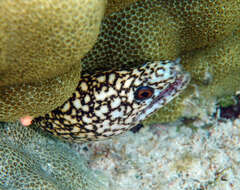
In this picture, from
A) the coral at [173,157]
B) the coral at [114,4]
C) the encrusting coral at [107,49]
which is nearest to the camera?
the encrusting coral at [107,49]

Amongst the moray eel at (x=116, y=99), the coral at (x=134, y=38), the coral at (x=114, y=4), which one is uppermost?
the coral at (x=114, y=4)

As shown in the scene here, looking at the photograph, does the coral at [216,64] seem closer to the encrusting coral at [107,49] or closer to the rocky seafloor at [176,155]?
the encrusting coral at [107,49]

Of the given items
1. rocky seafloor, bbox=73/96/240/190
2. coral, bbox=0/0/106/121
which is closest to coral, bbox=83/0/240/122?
coral, bbox=0/0/106/121

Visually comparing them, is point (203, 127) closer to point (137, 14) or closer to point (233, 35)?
point (233, 35)

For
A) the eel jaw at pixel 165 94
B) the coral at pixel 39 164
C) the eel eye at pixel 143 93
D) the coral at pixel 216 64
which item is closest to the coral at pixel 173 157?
the coral at pixel 39 164

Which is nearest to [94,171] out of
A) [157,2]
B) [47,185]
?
[47,185]

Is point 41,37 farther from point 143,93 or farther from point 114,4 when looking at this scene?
point 143,93

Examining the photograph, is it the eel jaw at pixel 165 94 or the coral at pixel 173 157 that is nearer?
the eel jaw at pixel 165 94
